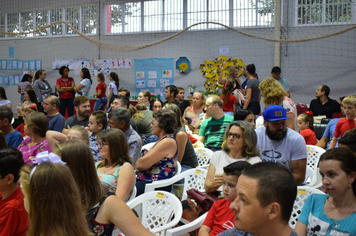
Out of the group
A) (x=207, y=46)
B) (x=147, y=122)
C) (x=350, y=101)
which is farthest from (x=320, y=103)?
(x=207, y=46)

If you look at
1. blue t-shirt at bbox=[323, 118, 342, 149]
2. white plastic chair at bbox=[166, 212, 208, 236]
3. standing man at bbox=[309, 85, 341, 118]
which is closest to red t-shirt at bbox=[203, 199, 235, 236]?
white plastic chair at bbox=[166, 212, 208, 236]

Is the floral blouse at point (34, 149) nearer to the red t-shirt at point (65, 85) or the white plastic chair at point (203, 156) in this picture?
the white plastic chair at point (203, 156)

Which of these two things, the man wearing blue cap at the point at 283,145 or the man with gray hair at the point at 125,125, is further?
the man with gray hair at the point at 125,125

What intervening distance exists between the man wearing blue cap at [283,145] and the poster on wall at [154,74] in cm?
853

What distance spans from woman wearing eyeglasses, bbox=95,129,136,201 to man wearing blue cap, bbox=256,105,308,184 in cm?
126

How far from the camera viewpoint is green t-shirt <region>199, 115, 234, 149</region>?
530 cm

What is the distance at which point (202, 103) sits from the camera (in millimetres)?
6980

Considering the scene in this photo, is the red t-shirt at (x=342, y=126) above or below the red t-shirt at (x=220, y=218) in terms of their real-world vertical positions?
above

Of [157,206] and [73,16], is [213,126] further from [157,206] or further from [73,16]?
[73,16]

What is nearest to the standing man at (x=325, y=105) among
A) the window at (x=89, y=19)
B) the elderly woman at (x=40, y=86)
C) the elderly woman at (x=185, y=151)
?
the elderly woman at (x=185, y=151)

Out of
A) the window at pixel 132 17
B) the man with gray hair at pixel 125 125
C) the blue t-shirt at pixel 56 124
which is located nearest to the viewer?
the man with gray hair at pixel 125 125

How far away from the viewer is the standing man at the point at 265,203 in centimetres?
160

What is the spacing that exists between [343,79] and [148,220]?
826 cm

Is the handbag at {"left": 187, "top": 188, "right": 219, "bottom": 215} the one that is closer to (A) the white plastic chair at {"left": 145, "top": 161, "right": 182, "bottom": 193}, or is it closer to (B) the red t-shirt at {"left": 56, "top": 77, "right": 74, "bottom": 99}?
(A) the white plastic chair at {"left": 145, "top": 161, "right": 182, "bottom": 193}
